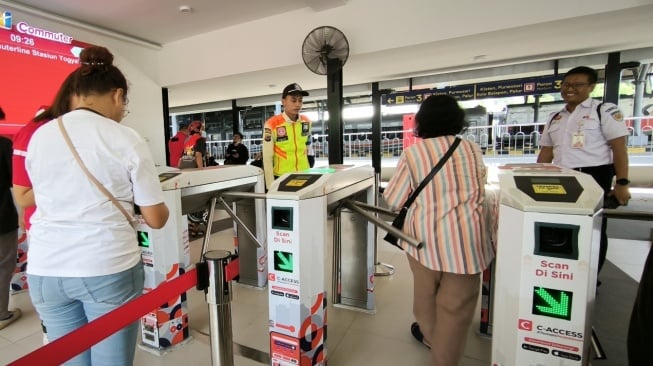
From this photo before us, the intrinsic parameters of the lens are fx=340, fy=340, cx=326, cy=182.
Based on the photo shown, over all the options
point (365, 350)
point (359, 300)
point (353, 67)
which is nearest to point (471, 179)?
point (365, 350)

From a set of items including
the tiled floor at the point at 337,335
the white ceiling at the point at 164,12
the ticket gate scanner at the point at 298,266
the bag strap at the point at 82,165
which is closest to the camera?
the bag strap at the point at 82,165

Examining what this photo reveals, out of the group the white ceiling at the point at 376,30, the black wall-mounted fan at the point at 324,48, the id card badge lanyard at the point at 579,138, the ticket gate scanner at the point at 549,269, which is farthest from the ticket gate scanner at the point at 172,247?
the white ceiling at the point at 376,30

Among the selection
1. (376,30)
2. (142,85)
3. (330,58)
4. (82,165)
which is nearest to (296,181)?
(82,165)

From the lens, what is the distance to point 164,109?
5.13 meters

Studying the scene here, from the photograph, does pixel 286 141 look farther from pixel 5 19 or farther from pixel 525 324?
pixel 5 19

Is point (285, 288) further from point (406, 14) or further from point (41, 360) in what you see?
point (406, 14)

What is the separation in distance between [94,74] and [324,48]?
278 centimetres

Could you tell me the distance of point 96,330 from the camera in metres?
0.79

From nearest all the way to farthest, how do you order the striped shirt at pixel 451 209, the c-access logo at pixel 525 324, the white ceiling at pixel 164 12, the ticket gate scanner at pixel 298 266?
the c-access logo at pixel 525 324 < the striped shirt at pixel 451 209 < the ticket gate scanner at pixel 298 266 < the white ceiling at pixel 164 12

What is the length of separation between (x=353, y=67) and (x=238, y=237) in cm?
294

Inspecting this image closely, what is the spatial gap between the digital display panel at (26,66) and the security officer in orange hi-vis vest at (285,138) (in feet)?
8.27

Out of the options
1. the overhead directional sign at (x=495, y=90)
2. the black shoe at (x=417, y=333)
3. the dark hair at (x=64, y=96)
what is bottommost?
the black shoe at (x=417, y=333)

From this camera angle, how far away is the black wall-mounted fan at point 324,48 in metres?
3.35

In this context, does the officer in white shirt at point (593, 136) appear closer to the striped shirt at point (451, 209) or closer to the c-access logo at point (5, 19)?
the striped shirt at point (451, 209)
